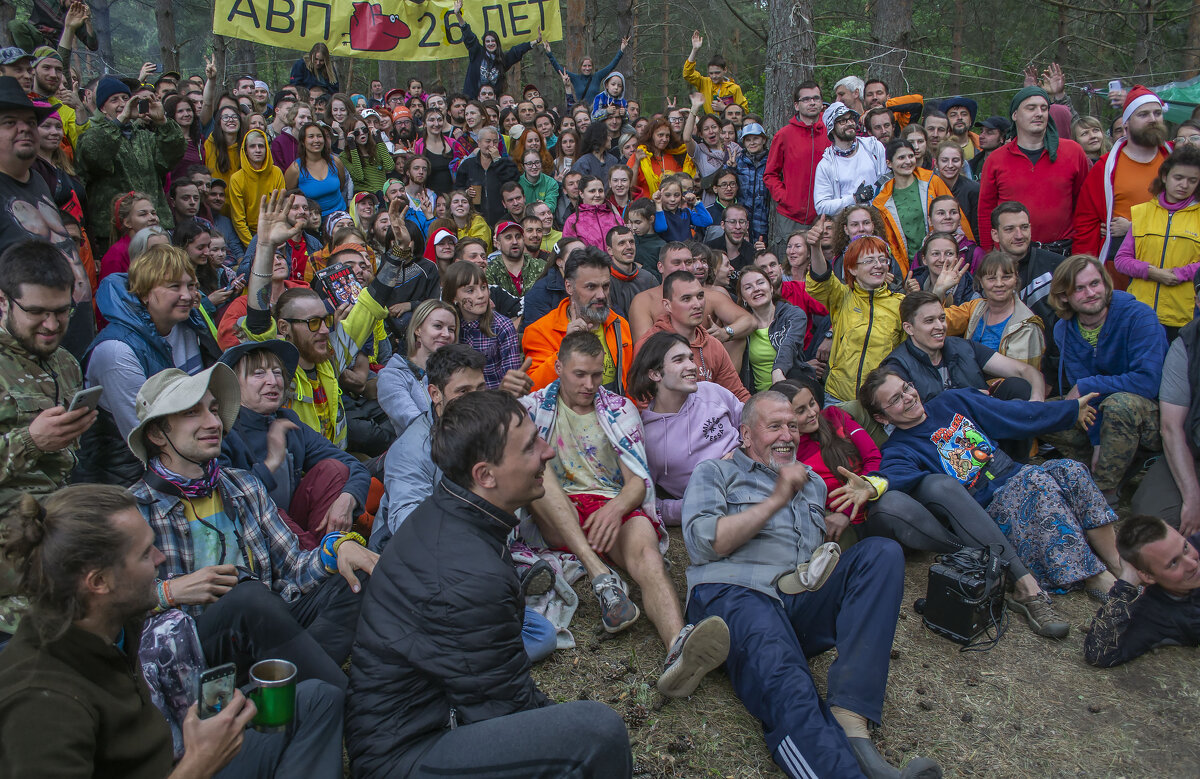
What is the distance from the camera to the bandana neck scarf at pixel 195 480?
9.54ft

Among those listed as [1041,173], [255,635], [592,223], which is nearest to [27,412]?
[255,635]

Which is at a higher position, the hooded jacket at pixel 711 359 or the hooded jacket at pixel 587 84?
the hooded jacket at pixel 587 84

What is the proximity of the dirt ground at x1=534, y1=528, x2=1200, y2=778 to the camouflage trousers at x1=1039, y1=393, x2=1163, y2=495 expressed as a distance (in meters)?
1.31

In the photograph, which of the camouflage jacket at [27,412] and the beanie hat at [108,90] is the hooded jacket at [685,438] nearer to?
the camouflage jacket at [27,412]

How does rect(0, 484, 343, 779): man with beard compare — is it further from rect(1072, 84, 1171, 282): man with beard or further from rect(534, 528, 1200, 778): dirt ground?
rect(1072, 84, 1171, 282): man with beard

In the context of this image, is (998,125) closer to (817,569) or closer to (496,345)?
(496,345)

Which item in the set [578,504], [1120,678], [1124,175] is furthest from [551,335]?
[1124,175]

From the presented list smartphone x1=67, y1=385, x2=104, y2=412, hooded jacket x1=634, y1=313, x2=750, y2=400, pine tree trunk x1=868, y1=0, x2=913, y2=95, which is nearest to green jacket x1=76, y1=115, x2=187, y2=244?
smartphone x1=67, y1=385, x2=104, y2=412

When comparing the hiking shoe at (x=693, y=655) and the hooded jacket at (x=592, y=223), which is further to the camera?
the hooded jacket at (x=592, y=223)

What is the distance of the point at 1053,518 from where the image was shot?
14.0ft

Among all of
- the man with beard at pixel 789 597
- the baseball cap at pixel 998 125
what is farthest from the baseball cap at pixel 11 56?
the baseball cap at pixel 998 125

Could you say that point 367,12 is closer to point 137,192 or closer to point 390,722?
point 137,192

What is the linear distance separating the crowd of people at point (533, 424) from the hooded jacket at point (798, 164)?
0.04 meters

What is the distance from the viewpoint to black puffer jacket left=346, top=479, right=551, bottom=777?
7.45ft
